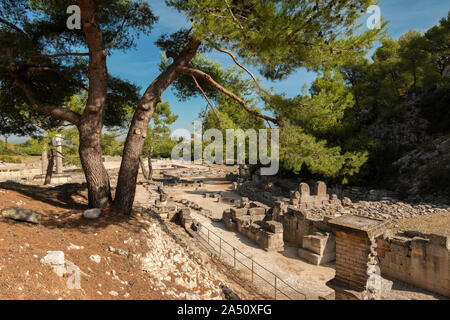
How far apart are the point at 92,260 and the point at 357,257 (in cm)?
492

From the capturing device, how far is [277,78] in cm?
734

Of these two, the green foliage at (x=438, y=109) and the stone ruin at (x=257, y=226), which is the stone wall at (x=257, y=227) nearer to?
the stone ruin at (x=257, y=226)

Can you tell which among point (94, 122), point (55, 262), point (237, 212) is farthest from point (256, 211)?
point (55, 262)

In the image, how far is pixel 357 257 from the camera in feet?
15.8

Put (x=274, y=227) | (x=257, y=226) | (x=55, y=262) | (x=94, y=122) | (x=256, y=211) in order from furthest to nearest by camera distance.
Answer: (x=256, y=211) < (x=257, y=226) < (x=274, y=227) < (x=94, y=122) < (x=55, y=262)

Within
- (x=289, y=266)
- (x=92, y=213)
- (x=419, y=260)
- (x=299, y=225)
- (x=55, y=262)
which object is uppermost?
(x=92, y=213)

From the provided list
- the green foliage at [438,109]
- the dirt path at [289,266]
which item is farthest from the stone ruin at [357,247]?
the green foliage at [438,109]

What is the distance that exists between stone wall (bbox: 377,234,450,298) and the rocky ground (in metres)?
5.36

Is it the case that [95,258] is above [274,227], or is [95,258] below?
above

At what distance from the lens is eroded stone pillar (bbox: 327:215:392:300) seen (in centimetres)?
465

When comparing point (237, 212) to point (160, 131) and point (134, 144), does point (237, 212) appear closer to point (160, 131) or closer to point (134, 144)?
point (134, 144)

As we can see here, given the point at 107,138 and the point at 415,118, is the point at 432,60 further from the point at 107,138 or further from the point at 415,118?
the point at 107,138

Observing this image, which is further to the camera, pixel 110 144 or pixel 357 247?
pixel 110 144

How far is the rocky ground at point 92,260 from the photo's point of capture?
10.0 ft
